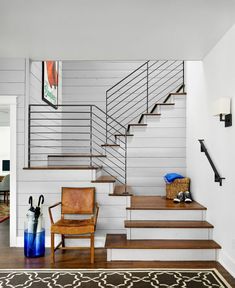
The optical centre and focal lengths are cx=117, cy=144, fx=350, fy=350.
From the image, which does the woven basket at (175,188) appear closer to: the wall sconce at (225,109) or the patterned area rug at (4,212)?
the wall sconce at (225,109)

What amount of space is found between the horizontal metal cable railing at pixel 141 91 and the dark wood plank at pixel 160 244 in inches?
126

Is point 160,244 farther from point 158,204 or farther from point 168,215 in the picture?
point 158,204

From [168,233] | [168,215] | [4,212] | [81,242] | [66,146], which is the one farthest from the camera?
[4,212]

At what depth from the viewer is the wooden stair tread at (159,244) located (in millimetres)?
4430

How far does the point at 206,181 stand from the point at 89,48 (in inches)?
97.3

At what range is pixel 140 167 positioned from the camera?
6.52 metres

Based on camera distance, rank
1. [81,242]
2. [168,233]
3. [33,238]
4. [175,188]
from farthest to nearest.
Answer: [175,188], [81,242], [168,233], [33,238]

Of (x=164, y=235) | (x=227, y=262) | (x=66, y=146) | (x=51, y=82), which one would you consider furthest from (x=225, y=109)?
(x=66, y=146)

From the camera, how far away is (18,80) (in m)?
5.25

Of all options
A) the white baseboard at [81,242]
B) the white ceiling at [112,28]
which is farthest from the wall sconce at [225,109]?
the white baseboard at [81,242]

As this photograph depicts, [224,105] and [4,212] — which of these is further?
[4,212]

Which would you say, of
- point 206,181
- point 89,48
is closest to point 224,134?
point 206,181

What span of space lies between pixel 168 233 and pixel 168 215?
340 mm

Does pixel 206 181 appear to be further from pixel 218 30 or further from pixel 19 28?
pixel 19 28
